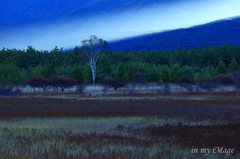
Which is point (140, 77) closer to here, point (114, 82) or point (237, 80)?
point (114, 82)

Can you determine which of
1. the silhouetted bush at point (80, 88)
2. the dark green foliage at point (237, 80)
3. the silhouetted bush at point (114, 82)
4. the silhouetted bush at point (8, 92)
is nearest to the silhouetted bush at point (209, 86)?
the dark green foliage at point (237, 80)

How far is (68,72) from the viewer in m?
50.3

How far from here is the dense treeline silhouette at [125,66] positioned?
48.9m

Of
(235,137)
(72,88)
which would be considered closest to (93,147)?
(235,137)

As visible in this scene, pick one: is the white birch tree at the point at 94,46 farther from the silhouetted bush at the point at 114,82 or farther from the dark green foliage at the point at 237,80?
the dark green foliage at the point at 237,80

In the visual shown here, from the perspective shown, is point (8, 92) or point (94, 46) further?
point (94, 46)

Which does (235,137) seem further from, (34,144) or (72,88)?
(72,88)

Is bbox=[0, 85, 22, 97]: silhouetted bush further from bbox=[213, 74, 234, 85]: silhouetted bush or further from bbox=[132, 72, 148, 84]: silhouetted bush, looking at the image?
bbox=[213, 74, 234, 85]: silhouetted bush

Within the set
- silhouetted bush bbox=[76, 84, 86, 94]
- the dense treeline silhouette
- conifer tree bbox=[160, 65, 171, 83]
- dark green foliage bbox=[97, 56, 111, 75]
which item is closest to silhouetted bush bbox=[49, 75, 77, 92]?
silhouetted bush bbox=[76, 84, 86, 94]

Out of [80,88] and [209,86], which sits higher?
[80,88]

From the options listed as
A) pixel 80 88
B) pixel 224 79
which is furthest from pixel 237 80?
pixel 80 88

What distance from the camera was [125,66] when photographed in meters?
54.9

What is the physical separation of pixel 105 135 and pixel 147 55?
8024 centimetres

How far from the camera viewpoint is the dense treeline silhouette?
48.9 meters
